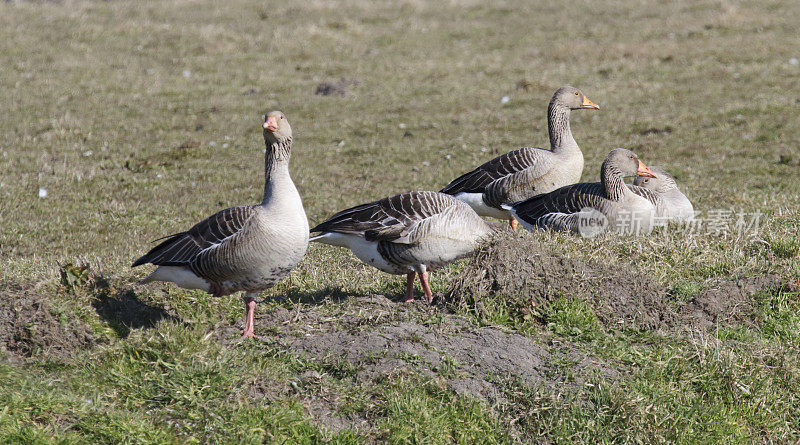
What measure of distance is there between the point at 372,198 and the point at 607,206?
4.49 meters

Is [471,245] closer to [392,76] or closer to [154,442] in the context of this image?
[154,442]

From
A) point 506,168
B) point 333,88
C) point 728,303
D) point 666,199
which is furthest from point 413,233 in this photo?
point 333,88

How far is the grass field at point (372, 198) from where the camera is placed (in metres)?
5.35

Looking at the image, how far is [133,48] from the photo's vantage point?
2270 cm

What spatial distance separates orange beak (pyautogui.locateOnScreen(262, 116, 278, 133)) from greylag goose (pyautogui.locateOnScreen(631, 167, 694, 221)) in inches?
199

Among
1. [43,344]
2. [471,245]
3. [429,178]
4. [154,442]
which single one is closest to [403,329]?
[471,245]

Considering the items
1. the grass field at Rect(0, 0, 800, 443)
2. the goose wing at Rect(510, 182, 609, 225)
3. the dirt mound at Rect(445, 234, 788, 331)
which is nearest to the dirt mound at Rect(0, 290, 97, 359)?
the grass field at Rect(0, 0, 800, 443)

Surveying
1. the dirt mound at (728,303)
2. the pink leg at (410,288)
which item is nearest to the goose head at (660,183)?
the dirt mound at (728,303)

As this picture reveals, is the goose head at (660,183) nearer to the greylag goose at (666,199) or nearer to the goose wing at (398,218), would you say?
the greylag goose at (666,199)

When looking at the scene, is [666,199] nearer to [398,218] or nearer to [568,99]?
[568,99]

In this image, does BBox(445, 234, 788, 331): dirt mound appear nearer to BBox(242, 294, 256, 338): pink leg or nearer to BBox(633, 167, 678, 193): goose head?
BBox(242, 294, 256, 338): pink leg

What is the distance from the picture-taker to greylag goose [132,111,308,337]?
6027mm

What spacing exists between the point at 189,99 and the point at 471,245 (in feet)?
43.5

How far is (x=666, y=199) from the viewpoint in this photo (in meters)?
9.77
